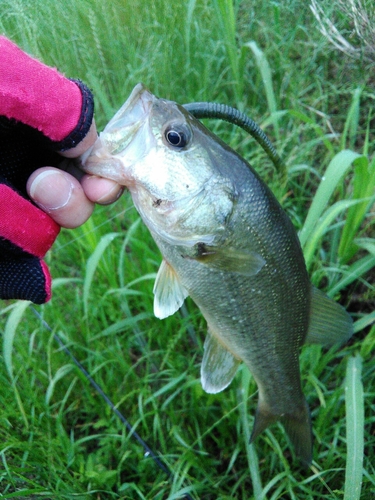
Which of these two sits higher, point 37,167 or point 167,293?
point 37,167

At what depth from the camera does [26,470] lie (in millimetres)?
1572

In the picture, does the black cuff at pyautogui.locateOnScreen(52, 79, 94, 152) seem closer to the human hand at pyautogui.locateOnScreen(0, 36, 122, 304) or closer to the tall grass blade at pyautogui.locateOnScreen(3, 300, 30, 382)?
the human hand at pyautogui.locateOnScreen(0, 36, 122, 304)

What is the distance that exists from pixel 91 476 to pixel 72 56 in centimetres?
184

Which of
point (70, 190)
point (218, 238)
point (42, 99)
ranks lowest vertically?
point (218, 238)

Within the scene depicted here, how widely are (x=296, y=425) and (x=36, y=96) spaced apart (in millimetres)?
1264

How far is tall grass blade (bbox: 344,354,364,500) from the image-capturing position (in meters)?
1.43

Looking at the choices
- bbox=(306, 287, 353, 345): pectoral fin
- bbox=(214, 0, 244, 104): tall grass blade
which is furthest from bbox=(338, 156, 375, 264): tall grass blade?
bbox=(214, 0, 244, 104): tall grass blade

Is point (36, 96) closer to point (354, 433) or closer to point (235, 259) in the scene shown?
point (235, 259)

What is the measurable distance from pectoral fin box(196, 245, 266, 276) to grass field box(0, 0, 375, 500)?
1.58ft

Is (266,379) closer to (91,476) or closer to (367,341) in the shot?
(367,341)

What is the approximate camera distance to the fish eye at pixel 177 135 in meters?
1.26

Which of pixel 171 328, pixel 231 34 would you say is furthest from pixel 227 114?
pixel 231 34

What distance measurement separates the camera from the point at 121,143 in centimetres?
122

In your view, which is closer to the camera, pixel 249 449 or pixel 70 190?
pixel 70 190
